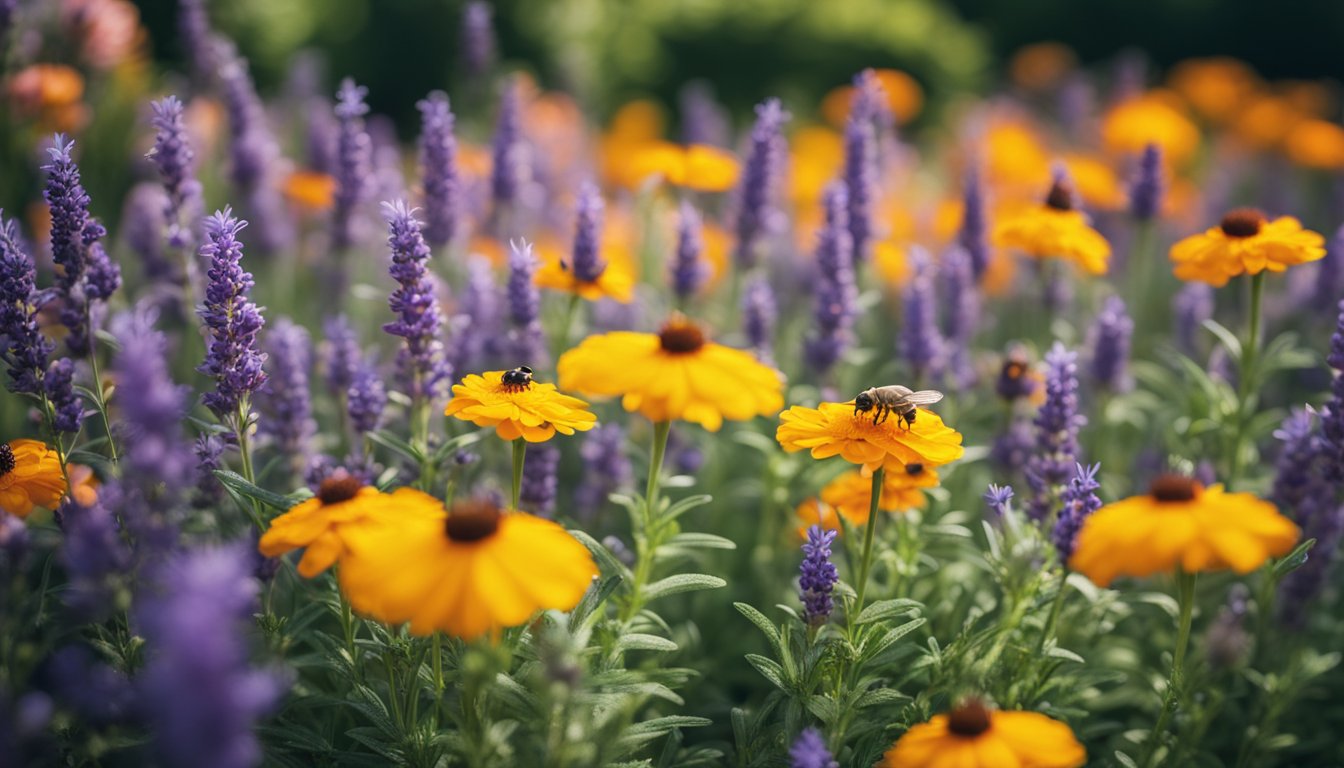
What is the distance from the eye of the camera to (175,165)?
412 cm

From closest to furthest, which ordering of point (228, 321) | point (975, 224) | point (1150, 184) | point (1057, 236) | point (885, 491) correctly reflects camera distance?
point (228, 321) → point (885, 491) → point (1057, 236) → point (1150, 184) → point (975, 224)

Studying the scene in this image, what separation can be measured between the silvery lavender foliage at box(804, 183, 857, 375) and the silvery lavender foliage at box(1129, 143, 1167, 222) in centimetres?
184

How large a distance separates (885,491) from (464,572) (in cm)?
164

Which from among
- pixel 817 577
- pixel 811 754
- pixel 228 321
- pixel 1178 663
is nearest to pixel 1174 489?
pixel 1178 663

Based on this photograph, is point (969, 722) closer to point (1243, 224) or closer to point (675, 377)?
point (675, 377)

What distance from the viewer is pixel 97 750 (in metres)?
2.38

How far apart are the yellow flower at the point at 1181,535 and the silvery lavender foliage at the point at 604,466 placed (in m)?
2.13

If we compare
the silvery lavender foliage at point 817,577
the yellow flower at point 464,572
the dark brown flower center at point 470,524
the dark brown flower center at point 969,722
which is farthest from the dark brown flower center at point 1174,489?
the dark brown flower center at point 470,524

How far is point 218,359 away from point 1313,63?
58.2 ft

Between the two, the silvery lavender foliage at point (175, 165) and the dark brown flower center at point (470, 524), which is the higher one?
the silvery lavender foliage at point (175, 165)

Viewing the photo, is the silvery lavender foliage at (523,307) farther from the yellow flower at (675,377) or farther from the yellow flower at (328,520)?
the yellow flower at (328,520)

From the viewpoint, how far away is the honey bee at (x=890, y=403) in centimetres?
298

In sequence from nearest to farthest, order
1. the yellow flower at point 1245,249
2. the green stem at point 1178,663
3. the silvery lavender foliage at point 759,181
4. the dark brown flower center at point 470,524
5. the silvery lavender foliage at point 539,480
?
1. the dark brown flower center at point 470,524
2. the green stem at point 1178,663
3. the yellow flower at point 1245,249
4. the silvery lavender foliage at point 539,480
5. the silvery lavender foliage at point 759,181

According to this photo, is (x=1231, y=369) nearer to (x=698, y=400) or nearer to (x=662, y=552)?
(x=662, y=552)
